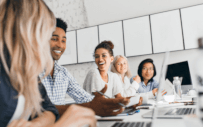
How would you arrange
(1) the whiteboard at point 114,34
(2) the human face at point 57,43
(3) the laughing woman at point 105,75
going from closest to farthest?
(2) the human face at point 57,43
(3) the laughing woman at point 105,75
(1) the whiteboard at point 114,34

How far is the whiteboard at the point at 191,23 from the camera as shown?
238 centimetres

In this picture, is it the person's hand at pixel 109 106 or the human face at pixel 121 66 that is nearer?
the person's hand at pixel 109 106

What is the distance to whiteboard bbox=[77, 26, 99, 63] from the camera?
9.83ft

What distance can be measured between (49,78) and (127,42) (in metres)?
1.73

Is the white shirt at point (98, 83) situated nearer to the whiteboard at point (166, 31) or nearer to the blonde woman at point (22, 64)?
the whiteboard at point (166, 31)

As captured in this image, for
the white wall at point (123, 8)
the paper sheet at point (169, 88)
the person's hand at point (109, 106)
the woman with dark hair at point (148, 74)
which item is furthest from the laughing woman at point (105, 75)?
the white wall at point (123, 8)

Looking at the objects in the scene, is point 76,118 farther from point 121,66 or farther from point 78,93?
point 121,66

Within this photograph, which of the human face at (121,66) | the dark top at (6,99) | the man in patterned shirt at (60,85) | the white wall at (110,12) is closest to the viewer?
the dark top at (6,99)

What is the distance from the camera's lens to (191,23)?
95.0 inches

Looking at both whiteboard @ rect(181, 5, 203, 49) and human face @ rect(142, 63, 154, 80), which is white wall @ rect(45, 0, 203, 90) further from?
human face @ rect(142, 63, 154, 80)

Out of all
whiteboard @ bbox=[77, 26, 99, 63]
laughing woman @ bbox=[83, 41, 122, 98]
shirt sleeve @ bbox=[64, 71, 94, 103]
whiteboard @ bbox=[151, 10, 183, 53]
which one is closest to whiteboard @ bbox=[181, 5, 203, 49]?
whiteboard @ bbox=[151, 10, 183, 53]

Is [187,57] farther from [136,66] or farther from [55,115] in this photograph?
[55,115]

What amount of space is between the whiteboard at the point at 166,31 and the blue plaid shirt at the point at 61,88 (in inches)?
63.2

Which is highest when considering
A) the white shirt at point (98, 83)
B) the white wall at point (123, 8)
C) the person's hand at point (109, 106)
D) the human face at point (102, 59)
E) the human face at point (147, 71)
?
the white wall at point (123, 8)
